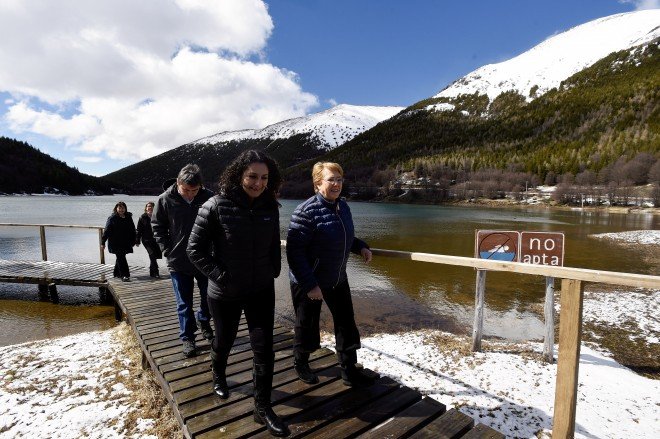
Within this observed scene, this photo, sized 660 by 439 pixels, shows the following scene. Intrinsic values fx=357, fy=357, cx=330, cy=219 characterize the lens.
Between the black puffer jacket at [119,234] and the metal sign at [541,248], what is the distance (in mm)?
8603

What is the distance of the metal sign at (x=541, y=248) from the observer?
5.25 metres

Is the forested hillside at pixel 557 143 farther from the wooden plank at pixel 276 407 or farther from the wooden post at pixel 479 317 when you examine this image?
the wooden plank at pixel 276 407

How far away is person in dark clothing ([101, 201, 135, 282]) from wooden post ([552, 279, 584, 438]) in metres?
9.01

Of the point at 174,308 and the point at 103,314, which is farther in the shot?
the point at 103,314

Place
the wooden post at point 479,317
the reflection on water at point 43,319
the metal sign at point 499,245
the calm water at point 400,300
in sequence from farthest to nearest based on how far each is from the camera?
the calm water at point 400,300, the reflection on water at point 43,319, the wooden post at point 479,317, the metal sign at point 499,245

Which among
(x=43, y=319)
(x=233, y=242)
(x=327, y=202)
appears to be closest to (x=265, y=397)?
(x=233, y=242)

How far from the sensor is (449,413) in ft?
10.1

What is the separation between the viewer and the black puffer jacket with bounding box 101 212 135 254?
8.79 metres

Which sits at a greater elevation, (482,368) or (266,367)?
(266,367)

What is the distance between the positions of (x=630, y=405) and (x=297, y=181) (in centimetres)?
15725

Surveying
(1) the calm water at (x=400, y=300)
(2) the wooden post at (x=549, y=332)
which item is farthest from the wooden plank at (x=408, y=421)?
(1) the calm water at (x=400, y=300)

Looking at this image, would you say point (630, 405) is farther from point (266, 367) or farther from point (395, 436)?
point (266, 367)

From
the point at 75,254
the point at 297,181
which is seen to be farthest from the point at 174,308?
the point at 297,181

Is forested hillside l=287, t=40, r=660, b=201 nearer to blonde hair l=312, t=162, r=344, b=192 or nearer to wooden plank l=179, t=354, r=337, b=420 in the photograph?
wooden plank l=179, t=354, r=337, b=420
